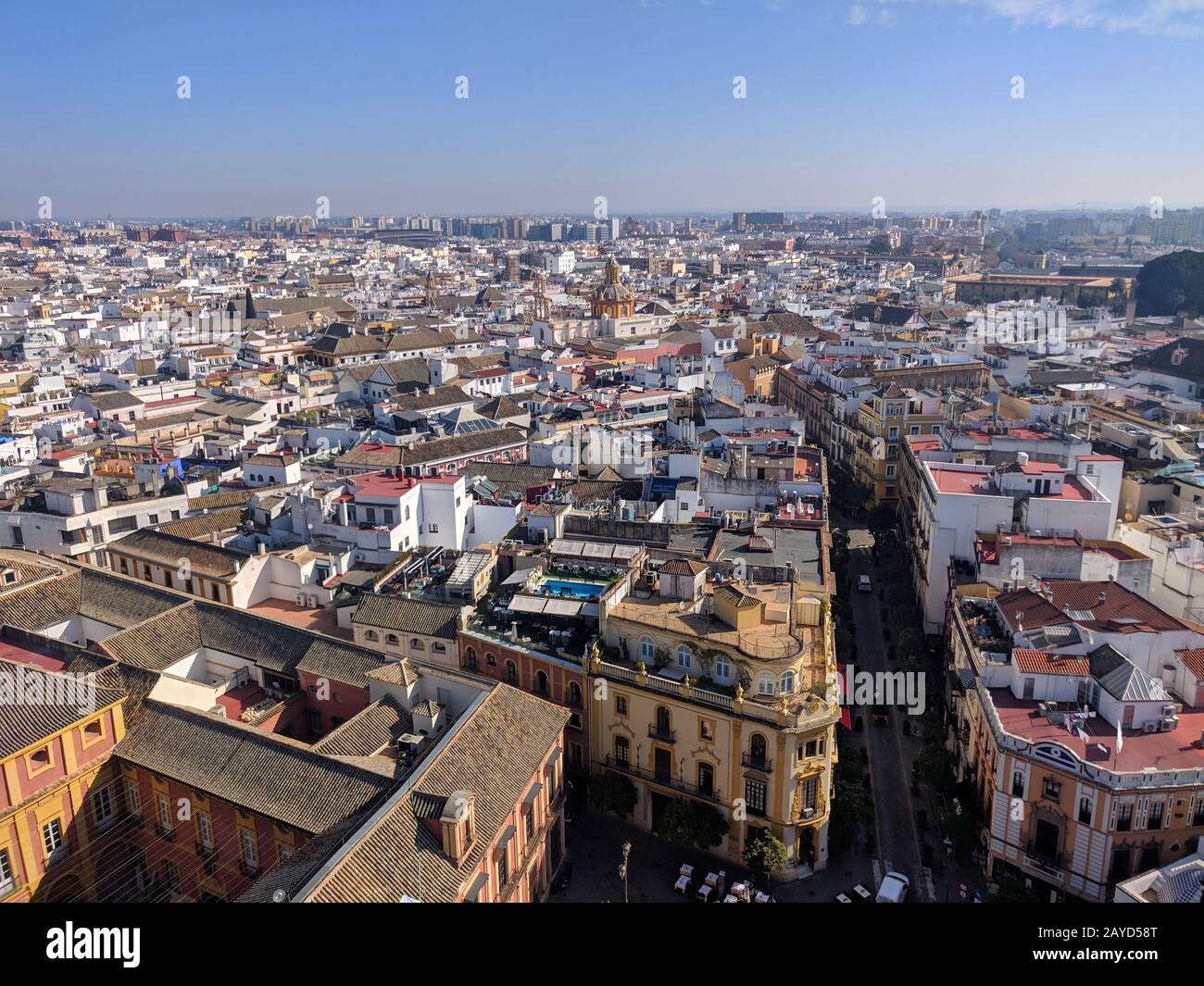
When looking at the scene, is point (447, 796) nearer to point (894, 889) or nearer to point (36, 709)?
point (36, 709)

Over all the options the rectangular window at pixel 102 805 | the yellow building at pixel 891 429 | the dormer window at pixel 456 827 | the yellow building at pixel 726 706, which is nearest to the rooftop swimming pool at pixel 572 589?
the yellow building at pixel 726 706

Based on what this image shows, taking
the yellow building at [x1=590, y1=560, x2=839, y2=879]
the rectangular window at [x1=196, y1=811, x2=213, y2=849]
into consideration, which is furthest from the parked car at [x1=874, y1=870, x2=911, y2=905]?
the rectangular window at [x1=196, y1=811, x2=213, y2=849]

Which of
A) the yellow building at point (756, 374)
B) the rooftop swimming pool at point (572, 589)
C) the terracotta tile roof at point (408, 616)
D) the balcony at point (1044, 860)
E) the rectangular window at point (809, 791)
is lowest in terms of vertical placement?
the balcony at point (1044, 860)

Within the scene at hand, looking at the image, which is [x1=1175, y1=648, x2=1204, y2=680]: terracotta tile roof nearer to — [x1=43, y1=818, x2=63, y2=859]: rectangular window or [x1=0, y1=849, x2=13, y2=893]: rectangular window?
[x1=43, y1=818, x2=63, y2=859]: rectangular window

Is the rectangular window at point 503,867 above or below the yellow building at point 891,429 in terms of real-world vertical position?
below

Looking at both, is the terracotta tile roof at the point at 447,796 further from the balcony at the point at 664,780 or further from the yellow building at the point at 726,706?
the balcony at the point at 664,780

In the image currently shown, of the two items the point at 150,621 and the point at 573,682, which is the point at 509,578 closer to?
the point at 573,682
